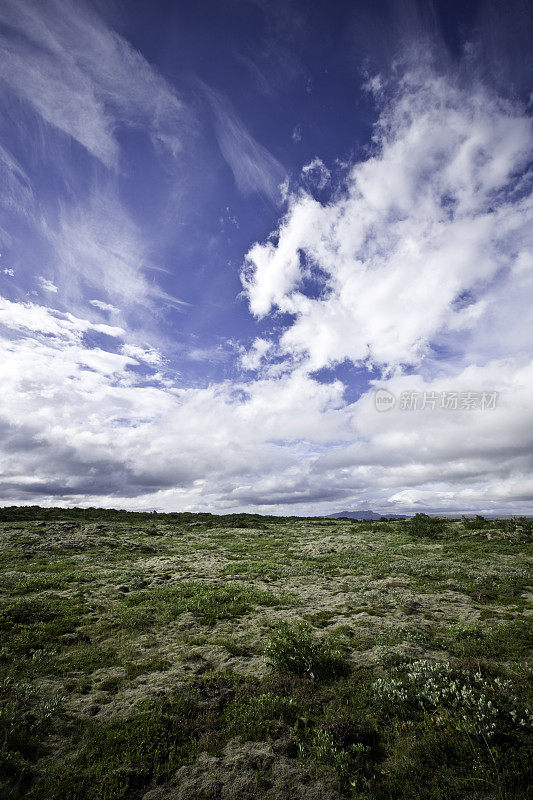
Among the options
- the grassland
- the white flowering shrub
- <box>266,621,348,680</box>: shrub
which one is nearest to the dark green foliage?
the grassland

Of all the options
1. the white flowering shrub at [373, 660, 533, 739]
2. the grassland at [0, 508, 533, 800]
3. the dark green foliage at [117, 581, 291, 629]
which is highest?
the white flowering shrub at [373, 660, 533, 739]

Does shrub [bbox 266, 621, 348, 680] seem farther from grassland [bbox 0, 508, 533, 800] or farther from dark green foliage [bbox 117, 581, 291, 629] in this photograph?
dark green foliage [bbox 117, 581, 291, 629]

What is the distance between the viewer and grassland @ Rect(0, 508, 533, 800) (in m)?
7.75

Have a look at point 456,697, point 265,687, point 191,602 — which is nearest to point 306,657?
point 265,687

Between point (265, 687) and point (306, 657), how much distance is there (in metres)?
2.15

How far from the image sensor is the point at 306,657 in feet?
42.1

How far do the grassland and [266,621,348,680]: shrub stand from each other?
64mm

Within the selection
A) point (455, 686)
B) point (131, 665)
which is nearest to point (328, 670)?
point (455, 686)

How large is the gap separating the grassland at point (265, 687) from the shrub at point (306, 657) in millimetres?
64

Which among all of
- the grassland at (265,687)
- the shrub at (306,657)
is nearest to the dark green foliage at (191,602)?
the grassland at (265,687)

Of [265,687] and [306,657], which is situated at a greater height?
[306,657]

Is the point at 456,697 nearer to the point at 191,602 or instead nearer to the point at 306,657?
the point at 306,657

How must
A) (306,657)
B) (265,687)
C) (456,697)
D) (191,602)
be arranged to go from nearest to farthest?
1. (456,697)
2. (265,687)
3. (306,657)
4. (191,602)

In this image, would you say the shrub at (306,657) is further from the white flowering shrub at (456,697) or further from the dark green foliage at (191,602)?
the dark green foliage at (191,602)
